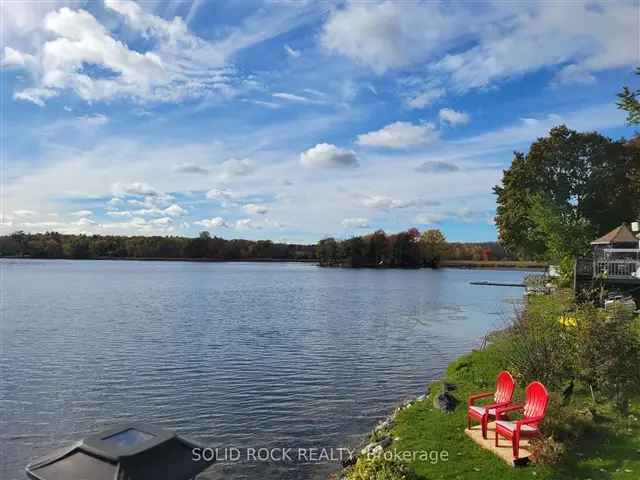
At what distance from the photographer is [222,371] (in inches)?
769

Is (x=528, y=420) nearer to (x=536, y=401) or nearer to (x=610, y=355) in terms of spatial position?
(x=536, y=401)

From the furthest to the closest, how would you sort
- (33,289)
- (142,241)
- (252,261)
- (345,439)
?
(252,261) → (142,241) → (33,289) → (345,439)

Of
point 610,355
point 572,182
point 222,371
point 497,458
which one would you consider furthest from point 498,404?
point 572,182

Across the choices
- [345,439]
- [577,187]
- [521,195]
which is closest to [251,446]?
[345,439]

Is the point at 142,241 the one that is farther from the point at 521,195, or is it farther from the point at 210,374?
the point at 210,374

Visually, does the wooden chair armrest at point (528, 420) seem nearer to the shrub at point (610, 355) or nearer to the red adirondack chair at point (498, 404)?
the red adirondack chair at point (498, 404)

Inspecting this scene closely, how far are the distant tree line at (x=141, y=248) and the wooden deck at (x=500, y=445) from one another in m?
180

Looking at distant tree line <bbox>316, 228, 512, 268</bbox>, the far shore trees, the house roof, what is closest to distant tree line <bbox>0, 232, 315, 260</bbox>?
distant tree line <bbox>316, 228, 512, 268</bbox>

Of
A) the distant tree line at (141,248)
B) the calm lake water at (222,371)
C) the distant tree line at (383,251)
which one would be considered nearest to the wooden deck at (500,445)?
the calm lake water at (222,371)

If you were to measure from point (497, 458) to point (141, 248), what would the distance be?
7346 inches

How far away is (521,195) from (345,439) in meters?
44.4

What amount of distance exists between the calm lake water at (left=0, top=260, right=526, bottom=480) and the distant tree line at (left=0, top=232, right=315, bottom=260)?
14772 cm

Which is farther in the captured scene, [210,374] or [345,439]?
[210,374]

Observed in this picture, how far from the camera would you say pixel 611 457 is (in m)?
8.32
